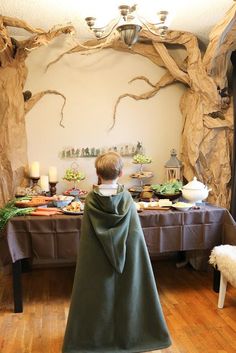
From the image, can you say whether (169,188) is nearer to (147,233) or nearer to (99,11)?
(147,233)

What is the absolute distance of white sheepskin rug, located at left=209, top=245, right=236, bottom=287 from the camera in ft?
7.64

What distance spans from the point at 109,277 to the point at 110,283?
0.04m

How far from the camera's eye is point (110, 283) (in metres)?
1.88

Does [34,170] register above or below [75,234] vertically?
above

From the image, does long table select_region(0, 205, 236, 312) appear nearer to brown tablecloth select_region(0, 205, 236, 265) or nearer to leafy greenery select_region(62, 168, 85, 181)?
brown tablecloth select_region(0, 205, 236, 265)

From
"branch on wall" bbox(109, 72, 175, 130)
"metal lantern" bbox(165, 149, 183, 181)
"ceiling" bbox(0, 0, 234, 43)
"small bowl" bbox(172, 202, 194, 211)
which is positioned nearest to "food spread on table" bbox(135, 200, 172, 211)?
"small bowl" bbox(172, 202, 194, 211)

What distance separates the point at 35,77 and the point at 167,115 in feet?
4.66

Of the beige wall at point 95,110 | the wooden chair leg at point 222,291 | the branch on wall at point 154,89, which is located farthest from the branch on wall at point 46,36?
the wooden chair leg at point 222,291

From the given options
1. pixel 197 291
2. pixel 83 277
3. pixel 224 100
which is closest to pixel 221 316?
pixel 197 291

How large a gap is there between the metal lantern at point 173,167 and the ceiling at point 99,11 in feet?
4.04

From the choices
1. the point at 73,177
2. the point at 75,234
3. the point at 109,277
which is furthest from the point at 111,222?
the point at 73,177

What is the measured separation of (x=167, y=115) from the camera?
365 centimetres

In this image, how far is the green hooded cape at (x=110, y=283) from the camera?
6.09ft

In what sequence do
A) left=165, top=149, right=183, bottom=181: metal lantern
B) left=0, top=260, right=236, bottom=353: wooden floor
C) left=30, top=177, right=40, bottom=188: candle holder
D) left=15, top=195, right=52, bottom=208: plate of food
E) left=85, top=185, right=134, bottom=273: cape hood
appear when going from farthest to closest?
left=165, top=149, right=183, bottom=181: metal lantern
left=30, top=177, right=40, bottom=188: candle holder
left=15, top=195, right=52, bottom=208: plate of food
left=0, top=260, right=236, bottom=353: wooden floor
left=85, top=185, right=134, bottom=273: cape hood
